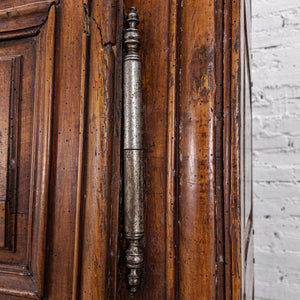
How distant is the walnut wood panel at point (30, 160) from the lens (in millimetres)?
400

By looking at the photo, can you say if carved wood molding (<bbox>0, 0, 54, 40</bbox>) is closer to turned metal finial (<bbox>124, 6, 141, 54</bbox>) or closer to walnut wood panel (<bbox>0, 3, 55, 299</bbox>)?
walnut wood panel (<bbox>0, 3, 55, 299</bbox>)

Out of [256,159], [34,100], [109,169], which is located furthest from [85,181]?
[256,159]

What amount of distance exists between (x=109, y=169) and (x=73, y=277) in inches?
5.5

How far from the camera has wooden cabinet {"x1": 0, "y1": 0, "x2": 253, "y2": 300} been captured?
1.20 ft

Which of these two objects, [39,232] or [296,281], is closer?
[39,232]

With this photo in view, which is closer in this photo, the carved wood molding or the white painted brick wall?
the carved wood molding

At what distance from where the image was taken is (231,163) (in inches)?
14.2

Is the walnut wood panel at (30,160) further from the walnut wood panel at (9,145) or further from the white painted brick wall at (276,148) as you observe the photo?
the white painted brick wall at (276,148)

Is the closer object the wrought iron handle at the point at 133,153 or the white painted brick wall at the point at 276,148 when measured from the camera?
the wrought iron handle at the point at 133,153

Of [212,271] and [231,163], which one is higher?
[231,163]

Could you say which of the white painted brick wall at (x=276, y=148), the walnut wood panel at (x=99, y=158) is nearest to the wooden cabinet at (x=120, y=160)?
the walnut wood panel at (x=99, y=158)

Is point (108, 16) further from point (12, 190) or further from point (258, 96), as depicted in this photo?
point (258, 96)

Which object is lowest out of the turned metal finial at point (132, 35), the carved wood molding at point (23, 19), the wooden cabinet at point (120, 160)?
the wooden cabinet at point (120, 160)

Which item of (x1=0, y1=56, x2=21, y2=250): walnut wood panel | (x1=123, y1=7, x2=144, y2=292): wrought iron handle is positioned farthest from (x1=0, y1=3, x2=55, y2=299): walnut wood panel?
(x1=123, y1=7, x2=144, y2=292): wrought iron handle
